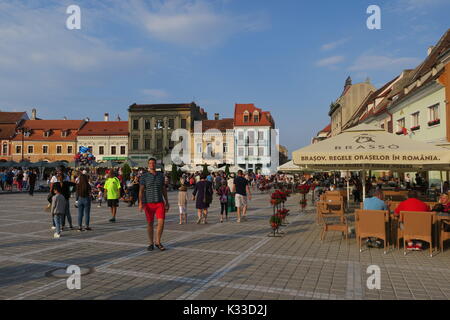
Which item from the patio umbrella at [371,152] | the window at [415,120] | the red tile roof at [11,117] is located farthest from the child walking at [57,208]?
the red tile roof at [11,117]

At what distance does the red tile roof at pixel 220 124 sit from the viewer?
5784 cm

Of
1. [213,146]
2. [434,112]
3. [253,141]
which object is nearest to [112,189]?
[434,112]

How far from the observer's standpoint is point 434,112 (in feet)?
57.9

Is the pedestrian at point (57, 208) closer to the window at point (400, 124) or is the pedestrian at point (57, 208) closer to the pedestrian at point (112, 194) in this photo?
the pedestrian at point (112, 194)

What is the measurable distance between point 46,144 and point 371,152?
6281 centimetres

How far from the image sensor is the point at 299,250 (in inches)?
287

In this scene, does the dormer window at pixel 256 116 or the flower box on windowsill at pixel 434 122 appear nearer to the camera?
the flower box on windowsill at pixel 434 122

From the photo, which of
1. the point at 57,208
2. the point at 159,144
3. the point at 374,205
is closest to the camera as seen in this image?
the point at 374,205

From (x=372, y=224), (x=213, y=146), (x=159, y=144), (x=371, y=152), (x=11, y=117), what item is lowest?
(x=372, y=224)

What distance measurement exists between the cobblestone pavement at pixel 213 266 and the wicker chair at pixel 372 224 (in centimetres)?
37

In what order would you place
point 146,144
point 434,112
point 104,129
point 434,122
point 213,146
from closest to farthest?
point 434,122
point 434,112
point 213,146
point 146,144
point 104,129

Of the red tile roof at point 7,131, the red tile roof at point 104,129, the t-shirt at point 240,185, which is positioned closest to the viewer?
the t-shirt at point 240,185

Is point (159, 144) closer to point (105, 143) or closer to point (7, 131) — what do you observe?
point (105, 143)
